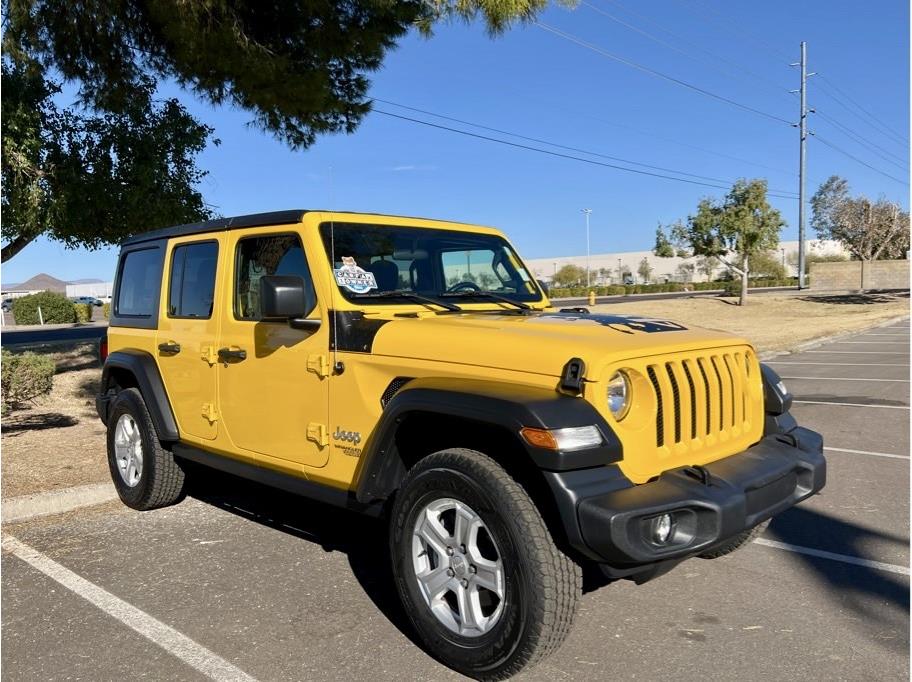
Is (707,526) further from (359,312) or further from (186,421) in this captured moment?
(186,421)

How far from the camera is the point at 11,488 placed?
545 cm

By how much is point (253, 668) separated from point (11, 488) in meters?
3.48

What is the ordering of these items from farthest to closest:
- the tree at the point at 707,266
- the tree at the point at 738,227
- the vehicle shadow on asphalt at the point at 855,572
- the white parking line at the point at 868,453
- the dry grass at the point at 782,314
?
the tree at the point at 707,266, the tree at the point at 738,227, the dry grass at the point at 782,314, the white parking line at the point at 868,453, the vehicle shadow on asphalt at the point at 855,572

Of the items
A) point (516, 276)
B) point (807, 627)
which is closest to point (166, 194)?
point (516, 276)

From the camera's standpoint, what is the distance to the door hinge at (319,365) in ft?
11.6

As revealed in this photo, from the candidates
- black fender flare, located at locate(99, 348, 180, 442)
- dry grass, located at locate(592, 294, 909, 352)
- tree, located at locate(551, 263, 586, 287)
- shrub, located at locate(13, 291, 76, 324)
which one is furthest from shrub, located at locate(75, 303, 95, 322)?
tree, located at locate(551, 263, 586, 287)

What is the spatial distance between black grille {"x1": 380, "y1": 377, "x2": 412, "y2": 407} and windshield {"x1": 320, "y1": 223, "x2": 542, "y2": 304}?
1.91 ft

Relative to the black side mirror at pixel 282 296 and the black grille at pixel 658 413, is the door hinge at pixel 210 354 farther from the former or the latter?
the black grille at pixel 658 413

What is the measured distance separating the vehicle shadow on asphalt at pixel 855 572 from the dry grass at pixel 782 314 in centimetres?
1175

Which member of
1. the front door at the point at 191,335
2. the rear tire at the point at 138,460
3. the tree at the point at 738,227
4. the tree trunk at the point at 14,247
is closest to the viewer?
the front door at the point at 191,335

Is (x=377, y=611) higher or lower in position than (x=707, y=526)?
lower

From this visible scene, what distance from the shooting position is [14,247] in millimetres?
9945

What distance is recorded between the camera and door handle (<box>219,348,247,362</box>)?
405cm

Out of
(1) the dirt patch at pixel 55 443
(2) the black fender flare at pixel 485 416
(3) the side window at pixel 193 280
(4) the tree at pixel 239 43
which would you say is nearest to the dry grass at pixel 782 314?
(4) the tree at pixel 239 43
